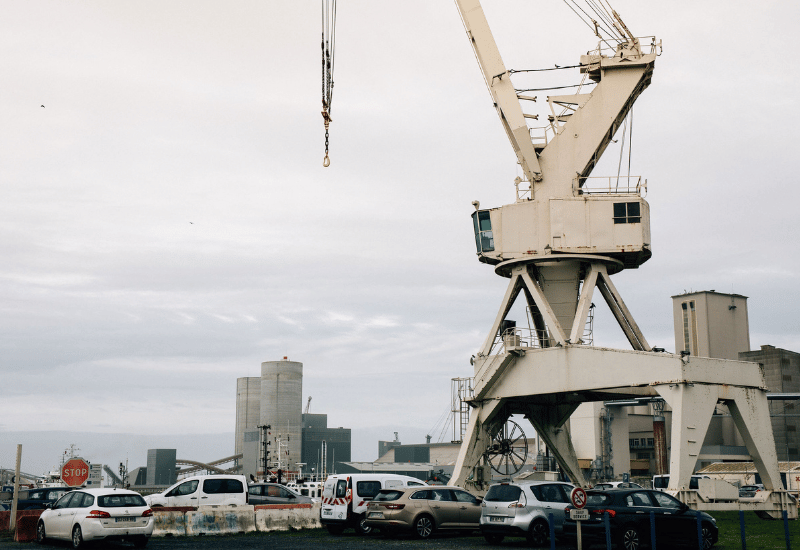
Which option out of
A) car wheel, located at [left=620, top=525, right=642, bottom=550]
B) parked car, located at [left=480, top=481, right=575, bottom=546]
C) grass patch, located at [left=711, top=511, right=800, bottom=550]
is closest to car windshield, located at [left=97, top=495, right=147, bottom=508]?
parked car, located at [left=480, top=481, right=575, bottom=546]

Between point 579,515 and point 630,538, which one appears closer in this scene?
point 579,515

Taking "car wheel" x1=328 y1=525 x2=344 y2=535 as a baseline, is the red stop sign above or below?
above

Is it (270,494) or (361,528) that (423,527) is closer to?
(361,528)

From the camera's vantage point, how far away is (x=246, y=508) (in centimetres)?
2730

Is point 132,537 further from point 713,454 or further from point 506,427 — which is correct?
point 713,454

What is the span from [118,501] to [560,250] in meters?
21.0

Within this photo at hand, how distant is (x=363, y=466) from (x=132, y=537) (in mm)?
121802

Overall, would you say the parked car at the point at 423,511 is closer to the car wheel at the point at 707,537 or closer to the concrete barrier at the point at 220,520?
the concrete barrier at the point at 220,520

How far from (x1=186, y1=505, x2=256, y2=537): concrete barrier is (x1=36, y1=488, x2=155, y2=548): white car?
3.89 m

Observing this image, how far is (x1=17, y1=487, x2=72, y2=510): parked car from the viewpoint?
31203 mm

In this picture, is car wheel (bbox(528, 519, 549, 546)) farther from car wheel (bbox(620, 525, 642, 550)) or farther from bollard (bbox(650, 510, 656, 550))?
bollard (bbox(650, 510, 656, 550))

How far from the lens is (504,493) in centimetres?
2281

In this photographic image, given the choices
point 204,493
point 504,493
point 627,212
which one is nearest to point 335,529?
Result: point 204,493

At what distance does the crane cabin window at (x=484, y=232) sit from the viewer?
3725 centimetres
